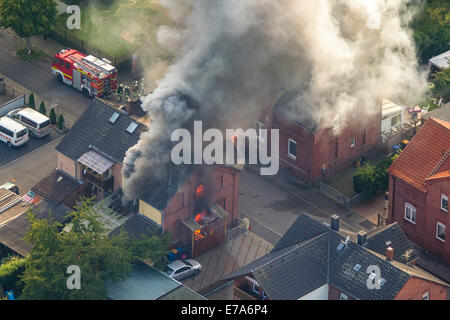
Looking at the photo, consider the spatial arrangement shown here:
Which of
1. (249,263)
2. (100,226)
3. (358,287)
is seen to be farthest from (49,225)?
(358,287)

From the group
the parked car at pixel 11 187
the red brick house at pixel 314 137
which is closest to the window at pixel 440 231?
the red brick house at pixel 314 137

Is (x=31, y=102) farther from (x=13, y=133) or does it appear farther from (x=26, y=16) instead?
(x=26, y=16)

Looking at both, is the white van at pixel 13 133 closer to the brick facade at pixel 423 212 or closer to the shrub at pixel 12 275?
the shrub at pixel 12 275

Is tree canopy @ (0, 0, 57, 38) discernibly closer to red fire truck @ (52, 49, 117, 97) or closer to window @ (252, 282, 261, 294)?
red fire truck @ (52, 49, 117, 97)

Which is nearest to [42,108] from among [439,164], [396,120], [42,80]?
[42,80]

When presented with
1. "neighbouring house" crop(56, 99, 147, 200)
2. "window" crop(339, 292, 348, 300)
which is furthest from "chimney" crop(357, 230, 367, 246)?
"neighbouring house" crop(56, 99, 147, 200)
